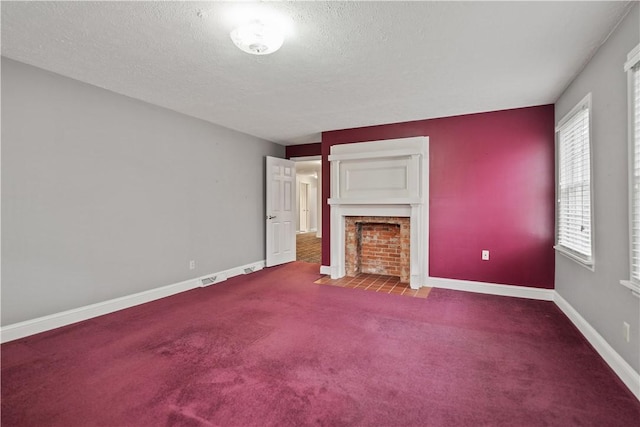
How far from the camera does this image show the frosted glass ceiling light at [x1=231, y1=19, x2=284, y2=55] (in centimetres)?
197

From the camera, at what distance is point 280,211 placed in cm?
575

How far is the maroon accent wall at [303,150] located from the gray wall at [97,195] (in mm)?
1598

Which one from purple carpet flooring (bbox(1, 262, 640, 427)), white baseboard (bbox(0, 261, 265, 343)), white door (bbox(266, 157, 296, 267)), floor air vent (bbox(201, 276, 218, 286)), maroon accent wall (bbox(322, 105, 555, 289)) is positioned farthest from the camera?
white door (bbox(266, 157, 296, 267))

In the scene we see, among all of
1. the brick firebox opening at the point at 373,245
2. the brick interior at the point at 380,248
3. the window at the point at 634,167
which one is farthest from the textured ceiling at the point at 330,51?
the brick interior at the point at 380,248

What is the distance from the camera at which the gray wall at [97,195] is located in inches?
102

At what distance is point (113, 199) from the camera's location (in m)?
3.29

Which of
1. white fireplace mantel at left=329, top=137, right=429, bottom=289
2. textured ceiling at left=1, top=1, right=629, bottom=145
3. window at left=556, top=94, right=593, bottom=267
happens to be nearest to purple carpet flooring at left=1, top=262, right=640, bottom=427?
window at left=556, top=94, right=593, bottom=267

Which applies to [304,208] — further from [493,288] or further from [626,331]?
[626,331]

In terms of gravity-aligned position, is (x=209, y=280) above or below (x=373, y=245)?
below

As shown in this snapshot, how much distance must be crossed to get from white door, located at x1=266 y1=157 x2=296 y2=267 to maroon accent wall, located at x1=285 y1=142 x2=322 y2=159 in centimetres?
22

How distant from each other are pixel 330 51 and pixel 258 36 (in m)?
0.63

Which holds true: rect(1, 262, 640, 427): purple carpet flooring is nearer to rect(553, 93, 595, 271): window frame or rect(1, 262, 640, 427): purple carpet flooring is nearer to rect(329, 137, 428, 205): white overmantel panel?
rect(553, 93, 595, 271): window frame

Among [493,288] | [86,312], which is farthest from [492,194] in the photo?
[86,312]

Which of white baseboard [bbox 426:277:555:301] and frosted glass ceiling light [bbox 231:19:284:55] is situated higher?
frosted glass ceiling light [bbox 231:19:284:55]
